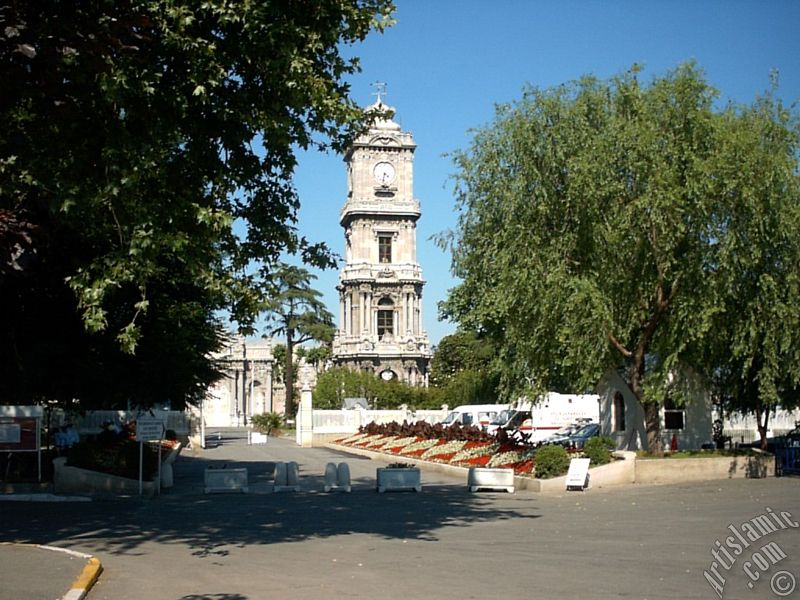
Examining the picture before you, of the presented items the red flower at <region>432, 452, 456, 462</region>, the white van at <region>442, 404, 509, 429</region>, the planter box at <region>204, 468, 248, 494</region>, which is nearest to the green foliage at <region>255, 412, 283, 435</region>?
the white van at <region>442, 404, 509, 429</region>

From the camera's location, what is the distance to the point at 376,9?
53.4 ft

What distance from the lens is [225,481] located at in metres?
27.0

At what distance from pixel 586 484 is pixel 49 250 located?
560 inches

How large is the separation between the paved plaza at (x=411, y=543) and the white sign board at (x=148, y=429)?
1528 millimetres

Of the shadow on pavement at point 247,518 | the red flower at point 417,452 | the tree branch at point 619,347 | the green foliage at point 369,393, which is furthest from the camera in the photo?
the green foliage at point 369,393

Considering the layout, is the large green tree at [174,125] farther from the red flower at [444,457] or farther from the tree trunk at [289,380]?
the tree trunk at [289,380]

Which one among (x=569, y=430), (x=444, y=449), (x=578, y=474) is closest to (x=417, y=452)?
(x=444, y=449)

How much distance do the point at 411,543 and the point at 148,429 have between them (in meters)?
11.3

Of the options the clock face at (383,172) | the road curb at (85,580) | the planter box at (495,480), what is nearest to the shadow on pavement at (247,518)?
the planter box at (495,480)

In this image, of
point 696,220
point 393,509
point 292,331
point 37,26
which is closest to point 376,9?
point 37,26

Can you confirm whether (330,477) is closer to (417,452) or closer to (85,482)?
(85,482)

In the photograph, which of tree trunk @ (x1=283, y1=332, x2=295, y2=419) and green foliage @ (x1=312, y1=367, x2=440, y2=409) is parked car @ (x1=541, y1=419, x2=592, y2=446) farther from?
tree trunk @ (x1=283, y1=332, x2=295, y2=419)

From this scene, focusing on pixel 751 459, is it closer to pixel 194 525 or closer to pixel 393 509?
pixel 393 509

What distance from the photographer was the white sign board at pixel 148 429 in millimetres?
25141
